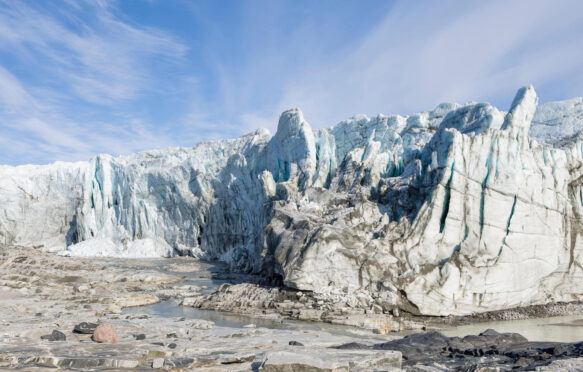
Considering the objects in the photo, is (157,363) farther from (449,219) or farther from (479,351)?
(449,219)

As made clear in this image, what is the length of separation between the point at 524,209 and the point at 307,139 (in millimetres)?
18789

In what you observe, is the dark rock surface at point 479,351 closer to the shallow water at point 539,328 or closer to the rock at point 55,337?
the shallow water at point 539,328

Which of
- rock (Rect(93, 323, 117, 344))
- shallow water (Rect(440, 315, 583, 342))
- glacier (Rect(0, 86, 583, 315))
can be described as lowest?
shallow water (Rect(440, 315, 583, 342))

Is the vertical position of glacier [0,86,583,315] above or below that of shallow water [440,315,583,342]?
above

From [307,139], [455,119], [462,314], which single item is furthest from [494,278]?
[307,139]

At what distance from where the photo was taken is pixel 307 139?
35688 mm

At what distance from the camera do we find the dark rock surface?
25.5 feet

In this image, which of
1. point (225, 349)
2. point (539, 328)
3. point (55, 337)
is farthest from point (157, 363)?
point (539, 328)

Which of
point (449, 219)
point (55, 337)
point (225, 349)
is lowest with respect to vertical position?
point (225, 349)

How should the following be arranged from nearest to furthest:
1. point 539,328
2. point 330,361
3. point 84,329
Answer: point 330,361 → point 84,329 → point 539,328

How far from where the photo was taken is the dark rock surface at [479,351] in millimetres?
7758

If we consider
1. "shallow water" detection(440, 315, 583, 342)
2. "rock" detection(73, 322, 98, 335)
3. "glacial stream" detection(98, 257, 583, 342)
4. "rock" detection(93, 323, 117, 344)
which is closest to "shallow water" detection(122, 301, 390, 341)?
"glacial stream" detection(98, 257, 583, 342)

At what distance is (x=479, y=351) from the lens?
9.00m

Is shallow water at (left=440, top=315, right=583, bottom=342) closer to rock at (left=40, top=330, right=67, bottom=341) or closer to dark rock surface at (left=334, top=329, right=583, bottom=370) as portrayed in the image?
dark rock surface at (left=334, top=329, right=583, bottom=370)
